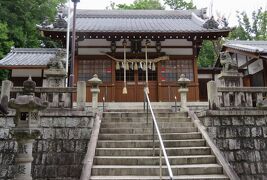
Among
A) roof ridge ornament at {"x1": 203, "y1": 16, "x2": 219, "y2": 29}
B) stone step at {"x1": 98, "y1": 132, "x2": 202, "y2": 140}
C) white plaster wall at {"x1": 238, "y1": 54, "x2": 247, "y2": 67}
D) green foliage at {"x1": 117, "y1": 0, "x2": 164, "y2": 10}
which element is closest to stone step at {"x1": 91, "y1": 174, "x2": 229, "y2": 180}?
stone step at {"x1": 98, "y1": 132, "x2": 202, "y2": 140}

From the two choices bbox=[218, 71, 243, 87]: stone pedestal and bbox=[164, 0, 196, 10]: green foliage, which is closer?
bbox=[218, 71, 243, 87]: stone pedestal

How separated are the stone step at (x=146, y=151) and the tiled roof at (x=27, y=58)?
7.99m

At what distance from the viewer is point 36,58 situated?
16.4 m

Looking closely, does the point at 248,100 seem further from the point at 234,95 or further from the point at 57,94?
the point at 57,94

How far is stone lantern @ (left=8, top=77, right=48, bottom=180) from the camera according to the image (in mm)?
5996

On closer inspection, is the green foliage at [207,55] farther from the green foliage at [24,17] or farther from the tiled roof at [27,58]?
the tiled roof at [27,58]

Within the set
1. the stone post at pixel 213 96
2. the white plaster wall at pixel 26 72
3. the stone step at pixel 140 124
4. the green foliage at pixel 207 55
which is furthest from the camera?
the green foliage at pixel 207 55

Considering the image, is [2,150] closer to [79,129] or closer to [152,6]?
[79,129]

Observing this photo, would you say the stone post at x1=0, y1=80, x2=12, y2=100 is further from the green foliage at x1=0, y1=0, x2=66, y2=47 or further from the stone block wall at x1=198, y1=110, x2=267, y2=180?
the green foliage at x1=0, y1=0, x2=66, y2=47

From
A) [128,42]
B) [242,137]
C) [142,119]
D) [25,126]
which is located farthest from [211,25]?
[25,126]

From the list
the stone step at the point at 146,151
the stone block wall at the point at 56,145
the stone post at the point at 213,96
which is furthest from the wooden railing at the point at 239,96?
the stone block wall at the point at 56,145

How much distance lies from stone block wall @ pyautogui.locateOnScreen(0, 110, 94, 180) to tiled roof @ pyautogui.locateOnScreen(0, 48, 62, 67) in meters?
6.50

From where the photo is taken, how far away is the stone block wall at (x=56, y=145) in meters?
7.55

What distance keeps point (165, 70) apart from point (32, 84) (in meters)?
9.61
